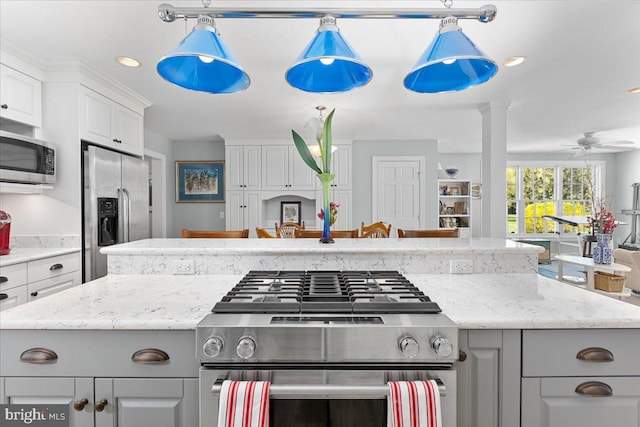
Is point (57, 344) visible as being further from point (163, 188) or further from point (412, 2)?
point (163, 188)

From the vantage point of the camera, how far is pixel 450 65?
150 cm

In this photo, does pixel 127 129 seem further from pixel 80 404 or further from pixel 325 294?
pixel 325 294

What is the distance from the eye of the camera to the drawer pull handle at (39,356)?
1.08 m

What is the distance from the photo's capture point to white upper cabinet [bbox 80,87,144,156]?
289cm

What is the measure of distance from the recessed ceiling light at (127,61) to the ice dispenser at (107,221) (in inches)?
44.6

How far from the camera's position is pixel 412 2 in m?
2.00

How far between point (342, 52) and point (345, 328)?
0.95m

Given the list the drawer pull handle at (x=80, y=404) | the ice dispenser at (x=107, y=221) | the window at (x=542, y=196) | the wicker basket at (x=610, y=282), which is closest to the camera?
the drawer pull handle at (x=80, y=404)

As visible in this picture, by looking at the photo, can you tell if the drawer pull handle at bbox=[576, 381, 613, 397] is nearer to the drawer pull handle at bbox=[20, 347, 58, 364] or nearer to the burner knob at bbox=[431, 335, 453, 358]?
the burner knob at bbox=[431, 335, 453, 358]

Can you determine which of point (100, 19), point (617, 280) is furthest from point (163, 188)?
point (617, 280)

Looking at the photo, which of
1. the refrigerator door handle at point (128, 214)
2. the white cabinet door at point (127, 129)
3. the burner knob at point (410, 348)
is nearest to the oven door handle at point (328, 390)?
the burner knob at point (410, 348)

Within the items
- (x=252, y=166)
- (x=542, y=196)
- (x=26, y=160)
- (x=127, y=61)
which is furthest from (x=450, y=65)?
(x=542, y=196)

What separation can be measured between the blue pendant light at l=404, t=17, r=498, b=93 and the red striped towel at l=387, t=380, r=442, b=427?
109 cm

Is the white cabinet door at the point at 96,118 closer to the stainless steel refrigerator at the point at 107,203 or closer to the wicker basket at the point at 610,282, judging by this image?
the stainless steel refrigerator at the point at 107,203
